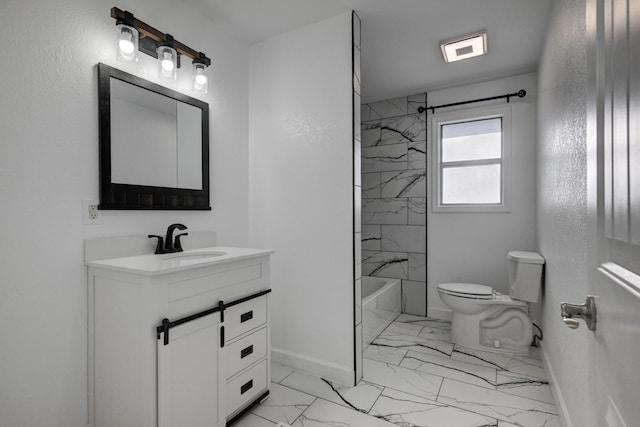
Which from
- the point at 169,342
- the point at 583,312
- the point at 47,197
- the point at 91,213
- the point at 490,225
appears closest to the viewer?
the point at 583,312

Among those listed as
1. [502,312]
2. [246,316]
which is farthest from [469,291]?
[246,316]

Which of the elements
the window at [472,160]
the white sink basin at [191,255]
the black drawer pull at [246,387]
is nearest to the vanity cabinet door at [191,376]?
the black drawer pull at [246,387]

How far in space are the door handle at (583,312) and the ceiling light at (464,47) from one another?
240cm

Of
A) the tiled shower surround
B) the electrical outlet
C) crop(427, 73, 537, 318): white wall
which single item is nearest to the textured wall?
crop(427, 73, 537, 318): white wall

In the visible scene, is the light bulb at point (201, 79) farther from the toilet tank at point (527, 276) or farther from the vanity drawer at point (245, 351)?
the toilet tank at point (527, 276)

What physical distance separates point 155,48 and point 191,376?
1828 mm

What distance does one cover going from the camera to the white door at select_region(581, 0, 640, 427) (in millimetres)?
467

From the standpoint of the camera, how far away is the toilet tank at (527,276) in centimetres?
252

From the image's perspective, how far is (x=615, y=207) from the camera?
0.54 m

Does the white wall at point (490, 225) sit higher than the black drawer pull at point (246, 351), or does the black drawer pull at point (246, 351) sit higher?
the white wall at point (490, 225)

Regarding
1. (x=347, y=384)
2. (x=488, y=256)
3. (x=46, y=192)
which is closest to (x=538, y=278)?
(x=488, y=256)

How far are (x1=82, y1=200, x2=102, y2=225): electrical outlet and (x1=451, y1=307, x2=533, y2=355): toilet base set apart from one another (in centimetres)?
284

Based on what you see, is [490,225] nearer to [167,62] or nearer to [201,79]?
[201,79]

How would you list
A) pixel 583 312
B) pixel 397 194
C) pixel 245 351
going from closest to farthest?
pixel 583 312, pixel 245 351, pixel 397 194
